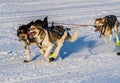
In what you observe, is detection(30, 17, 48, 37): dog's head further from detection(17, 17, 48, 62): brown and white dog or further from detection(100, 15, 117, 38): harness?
detection(100, 15, 117, 38): harness

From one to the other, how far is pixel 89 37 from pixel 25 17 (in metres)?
5.44

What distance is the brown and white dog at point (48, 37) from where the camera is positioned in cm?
712

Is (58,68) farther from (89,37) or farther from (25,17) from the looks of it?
(25,17)

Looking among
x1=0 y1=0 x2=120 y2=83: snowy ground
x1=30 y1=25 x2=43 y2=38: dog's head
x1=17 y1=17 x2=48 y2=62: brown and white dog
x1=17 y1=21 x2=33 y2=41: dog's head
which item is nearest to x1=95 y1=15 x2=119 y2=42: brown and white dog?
x1=0 y1=0 x2=120 y2=83: snowy ground

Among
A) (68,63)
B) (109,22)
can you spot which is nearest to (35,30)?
(68,63)

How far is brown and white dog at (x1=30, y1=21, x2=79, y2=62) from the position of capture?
280 inches

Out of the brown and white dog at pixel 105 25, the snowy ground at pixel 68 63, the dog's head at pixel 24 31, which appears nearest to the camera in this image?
the snowy ground at pixel 68 63

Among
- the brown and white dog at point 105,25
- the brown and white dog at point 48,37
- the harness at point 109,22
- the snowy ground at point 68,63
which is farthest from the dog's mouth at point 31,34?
the harness at point 109,22

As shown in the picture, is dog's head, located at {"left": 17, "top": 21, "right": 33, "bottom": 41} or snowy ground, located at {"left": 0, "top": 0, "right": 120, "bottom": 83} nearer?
snowy ground, located at {"left": 0, "top": 0, "right": 120, "bottom": 83}

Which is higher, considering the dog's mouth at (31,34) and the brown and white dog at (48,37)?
the dog's mouth at (31,34)

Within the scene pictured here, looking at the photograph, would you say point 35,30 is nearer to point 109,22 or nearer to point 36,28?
point 36,28

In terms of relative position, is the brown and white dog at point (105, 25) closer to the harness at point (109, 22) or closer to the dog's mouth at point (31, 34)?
the harness at point (109, 22)

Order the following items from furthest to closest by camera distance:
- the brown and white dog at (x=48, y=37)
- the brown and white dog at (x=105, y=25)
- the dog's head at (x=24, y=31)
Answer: the brown and white dog at (x=105, y=25), the brown and white dog at (x=48, y=37), the dog's head at (x=24, y=31)

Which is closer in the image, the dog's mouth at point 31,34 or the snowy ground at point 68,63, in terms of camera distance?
the snowy ground at point 68,63
